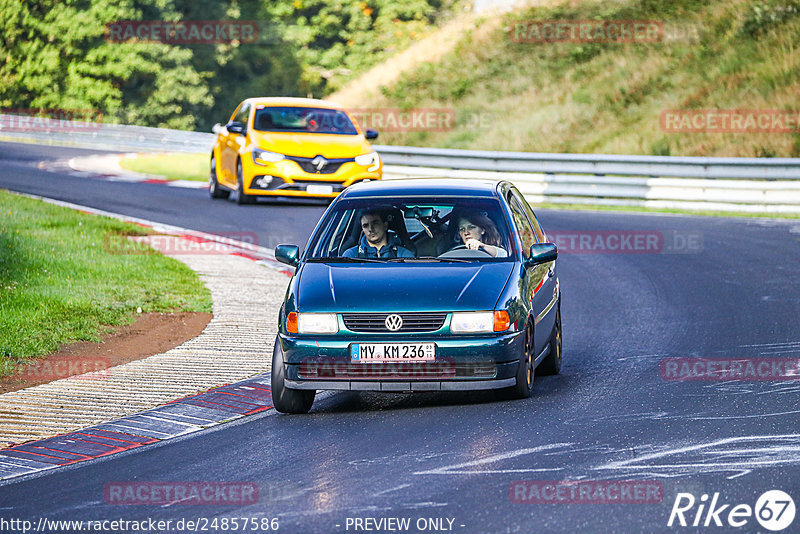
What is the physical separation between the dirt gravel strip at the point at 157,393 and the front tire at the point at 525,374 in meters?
1.78

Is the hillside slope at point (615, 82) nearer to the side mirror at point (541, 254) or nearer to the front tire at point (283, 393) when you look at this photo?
the side mirror at point (541, 254)

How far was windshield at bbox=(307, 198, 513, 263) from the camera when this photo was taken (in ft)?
32.0

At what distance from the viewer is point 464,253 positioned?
9.73 m

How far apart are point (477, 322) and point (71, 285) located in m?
6.90

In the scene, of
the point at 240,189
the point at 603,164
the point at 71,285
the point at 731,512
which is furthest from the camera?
the point at 603,164

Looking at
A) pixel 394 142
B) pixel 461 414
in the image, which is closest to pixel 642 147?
pixel 394 142

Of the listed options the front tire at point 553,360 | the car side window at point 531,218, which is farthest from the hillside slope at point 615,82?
the front tire at point 553,360

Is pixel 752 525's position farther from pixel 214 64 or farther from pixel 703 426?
pixel 214 64

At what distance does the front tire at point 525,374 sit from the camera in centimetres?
901

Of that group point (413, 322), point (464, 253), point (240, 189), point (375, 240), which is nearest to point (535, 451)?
point (413, 322)

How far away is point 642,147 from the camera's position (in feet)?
102

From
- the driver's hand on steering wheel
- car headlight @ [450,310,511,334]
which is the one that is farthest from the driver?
car headlight @ [450,310,511,334]

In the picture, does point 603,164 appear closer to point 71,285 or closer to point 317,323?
point 71,285

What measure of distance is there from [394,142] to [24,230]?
21043mm
